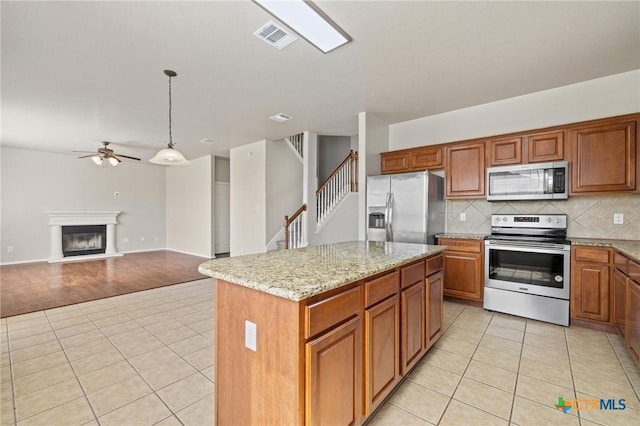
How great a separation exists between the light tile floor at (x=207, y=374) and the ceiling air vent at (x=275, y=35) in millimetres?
2785

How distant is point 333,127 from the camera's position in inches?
205

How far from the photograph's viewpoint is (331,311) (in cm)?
133

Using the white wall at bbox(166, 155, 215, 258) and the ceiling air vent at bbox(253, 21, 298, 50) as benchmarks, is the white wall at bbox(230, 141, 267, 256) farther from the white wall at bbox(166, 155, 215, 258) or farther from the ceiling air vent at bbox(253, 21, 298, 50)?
the ceiling air vent at bbox(253, 21, 298, 50)

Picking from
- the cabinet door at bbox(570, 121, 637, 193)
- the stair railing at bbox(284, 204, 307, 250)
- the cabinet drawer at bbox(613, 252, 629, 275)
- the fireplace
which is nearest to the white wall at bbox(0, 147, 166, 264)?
the fireplace

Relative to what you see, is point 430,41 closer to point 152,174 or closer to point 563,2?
point 563,2

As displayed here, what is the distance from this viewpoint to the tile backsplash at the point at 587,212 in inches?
123

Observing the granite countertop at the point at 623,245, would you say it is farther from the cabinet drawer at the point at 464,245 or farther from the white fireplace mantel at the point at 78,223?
the white fireplace mantel at the point at 78,223

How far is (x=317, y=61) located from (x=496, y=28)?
1.55 metres

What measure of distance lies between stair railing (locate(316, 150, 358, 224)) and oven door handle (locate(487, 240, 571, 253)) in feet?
9.84

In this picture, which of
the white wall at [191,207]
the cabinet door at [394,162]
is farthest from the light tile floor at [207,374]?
the white wall at [191,207]

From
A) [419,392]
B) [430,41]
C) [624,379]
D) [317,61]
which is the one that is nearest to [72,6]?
[317,61]

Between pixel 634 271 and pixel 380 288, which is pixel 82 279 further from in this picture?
pixel 634 271

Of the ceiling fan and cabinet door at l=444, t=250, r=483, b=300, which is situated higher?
the ceiling fan

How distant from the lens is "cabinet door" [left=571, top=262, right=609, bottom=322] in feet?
9.40
